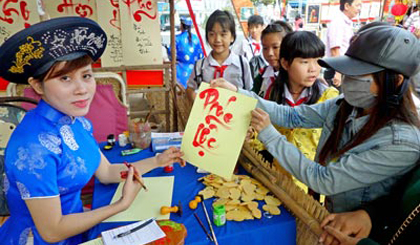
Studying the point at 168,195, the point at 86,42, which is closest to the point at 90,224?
the point at 168,195

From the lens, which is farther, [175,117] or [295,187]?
[175,117]

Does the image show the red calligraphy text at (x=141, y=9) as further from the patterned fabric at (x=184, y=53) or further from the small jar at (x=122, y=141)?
the patterned fabric at (x=184, y=53)

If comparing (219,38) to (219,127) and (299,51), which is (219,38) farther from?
(219,127)

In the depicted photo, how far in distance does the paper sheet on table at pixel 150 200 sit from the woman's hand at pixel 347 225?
0.65 metres

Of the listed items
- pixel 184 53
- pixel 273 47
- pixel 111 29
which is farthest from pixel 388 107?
pixel 184 53

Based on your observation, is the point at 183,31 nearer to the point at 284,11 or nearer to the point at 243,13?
the point at 243,13

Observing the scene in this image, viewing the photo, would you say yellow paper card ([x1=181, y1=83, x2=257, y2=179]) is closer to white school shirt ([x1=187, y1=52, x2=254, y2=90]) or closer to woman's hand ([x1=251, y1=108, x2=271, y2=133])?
woman's hand ([x1=251, y1=108, x2=271, y2=133])

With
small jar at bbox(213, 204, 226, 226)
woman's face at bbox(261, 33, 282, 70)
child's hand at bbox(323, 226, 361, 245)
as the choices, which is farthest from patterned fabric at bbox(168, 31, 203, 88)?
child's hand at bbox(323, 226, 361, 245)

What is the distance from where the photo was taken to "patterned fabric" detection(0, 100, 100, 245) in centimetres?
113

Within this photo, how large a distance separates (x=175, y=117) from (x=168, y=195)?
218 cm

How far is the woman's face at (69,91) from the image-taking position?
116 cm

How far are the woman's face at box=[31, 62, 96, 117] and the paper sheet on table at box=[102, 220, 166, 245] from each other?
508 mm

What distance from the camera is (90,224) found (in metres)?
1.20

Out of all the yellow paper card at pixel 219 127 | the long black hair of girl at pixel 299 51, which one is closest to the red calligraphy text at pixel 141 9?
the long black hair of girl at pixel 299 51
